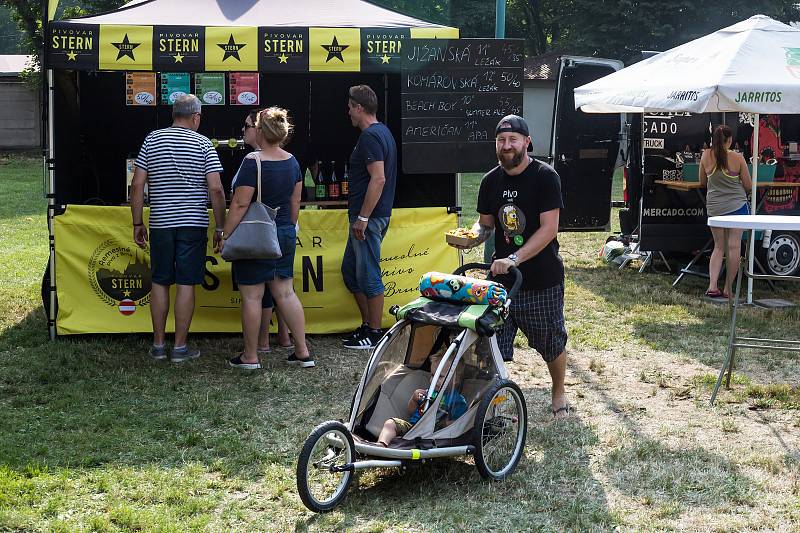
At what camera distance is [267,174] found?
6.46m

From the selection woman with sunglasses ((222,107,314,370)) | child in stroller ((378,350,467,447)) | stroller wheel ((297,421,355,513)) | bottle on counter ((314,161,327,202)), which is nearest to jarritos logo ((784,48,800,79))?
bottle on counter ((314,161,327,202))

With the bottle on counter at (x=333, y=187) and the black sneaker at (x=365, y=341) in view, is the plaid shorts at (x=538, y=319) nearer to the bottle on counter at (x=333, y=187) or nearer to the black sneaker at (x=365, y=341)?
the black sneaker at (x=365, y=341)

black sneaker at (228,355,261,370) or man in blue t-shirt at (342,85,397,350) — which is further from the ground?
man in blue t-shirt at (342,85,397,350)

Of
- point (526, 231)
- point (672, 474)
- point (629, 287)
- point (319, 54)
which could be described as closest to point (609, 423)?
point (672, 474)

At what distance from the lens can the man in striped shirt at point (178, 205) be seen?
21.8 feet

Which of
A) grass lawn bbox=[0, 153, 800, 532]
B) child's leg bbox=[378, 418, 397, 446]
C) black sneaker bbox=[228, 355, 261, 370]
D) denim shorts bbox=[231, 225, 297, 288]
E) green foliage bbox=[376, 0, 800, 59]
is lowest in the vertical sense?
grass lawn bbox=[0, 153, 800, 532]

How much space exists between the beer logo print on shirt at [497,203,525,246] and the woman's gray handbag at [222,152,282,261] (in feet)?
5.87

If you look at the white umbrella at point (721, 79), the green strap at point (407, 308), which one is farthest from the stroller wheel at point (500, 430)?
the white umbrella at point (721, 79)

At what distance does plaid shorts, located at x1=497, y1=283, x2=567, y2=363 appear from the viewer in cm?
529

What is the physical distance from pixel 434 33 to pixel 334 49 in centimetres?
77

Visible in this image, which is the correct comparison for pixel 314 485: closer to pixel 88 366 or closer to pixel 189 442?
pixel 189 442

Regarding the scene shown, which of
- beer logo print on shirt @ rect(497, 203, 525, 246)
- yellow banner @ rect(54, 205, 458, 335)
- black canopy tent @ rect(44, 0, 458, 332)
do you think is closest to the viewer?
beer logo print on shirt @ rect(497, 203, 525, 246)

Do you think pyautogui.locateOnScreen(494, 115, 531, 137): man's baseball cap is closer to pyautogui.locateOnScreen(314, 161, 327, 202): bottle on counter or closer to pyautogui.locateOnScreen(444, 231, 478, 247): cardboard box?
pyautogui.locateOnScreen(444, 231, 478, 247): cardboard box

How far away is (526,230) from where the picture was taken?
5.18m
